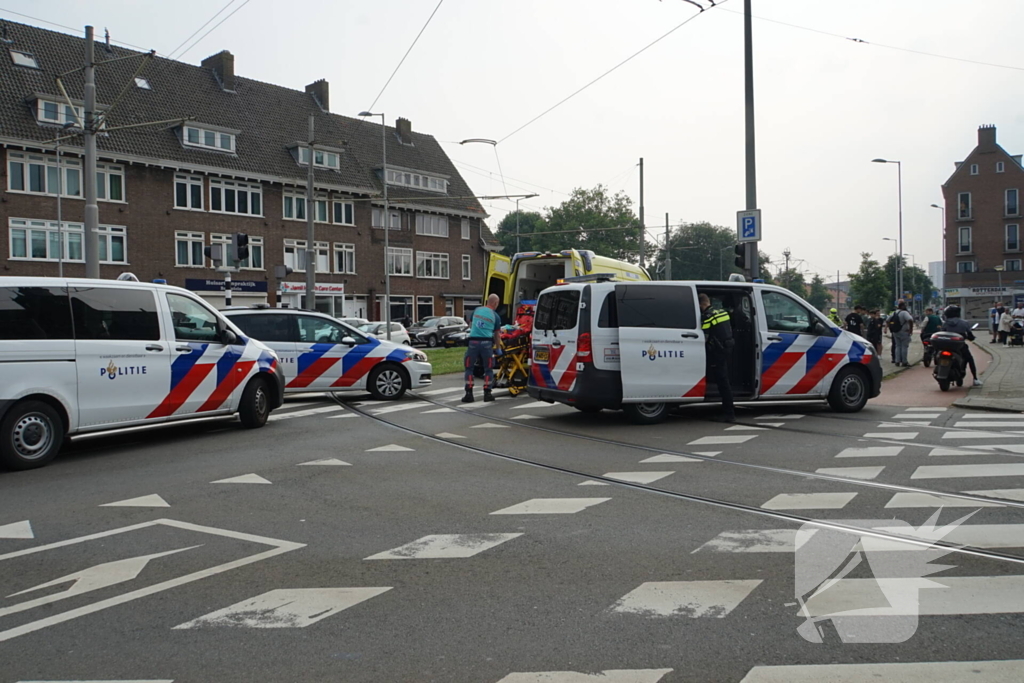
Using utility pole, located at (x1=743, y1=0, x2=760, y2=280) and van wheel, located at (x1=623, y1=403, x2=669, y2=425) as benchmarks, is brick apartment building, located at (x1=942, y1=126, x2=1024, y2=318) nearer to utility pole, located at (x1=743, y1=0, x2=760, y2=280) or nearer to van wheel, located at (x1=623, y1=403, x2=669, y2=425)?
utility pole, located at (x1=743, y1=0, x2=760, y2=280)

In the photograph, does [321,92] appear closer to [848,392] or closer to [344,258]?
[344,258]

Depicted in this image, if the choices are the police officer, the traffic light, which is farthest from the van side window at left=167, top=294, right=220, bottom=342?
the traffic light

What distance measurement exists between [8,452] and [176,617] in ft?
16.8

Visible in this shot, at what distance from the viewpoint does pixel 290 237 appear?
1746 inches

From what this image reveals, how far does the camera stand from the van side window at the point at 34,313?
27.6 feet

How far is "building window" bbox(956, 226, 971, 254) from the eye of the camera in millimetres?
75188

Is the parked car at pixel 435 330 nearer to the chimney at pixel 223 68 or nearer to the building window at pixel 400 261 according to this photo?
the building window at pixel 400 261

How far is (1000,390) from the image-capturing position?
15.0 m

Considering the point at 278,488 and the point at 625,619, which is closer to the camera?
the point at 625,619

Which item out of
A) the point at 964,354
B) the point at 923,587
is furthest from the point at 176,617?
the point at 964,354

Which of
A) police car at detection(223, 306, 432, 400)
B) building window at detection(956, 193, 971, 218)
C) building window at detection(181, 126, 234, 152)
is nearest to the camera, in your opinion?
police car at detection(223, 306, 432, 400)

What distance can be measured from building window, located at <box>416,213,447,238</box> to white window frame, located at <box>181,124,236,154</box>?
41.5 ft

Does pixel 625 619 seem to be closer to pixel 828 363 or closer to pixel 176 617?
pixel 176 617

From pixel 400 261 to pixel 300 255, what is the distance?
24.9 ft
